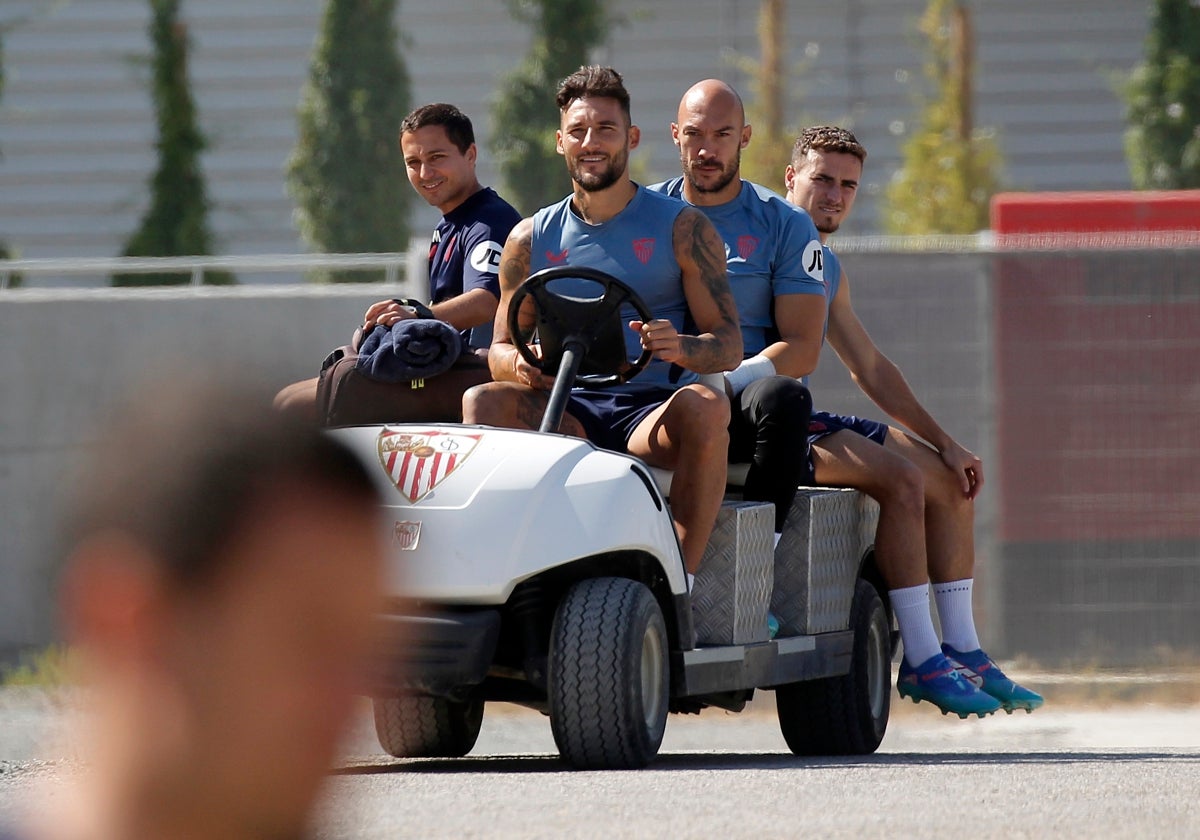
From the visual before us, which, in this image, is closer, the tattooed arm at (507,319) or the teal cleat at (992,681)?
the tattooed arm at (507,319)

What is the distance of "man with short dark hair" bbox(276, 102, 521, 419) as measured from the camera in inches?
255

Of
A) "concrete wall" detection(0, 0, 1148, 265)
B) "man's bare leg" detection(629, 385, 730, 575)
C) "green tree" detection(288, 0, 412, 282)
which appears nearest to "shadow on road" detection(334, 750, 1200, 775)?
"man's bare leg" detection(629, 385, 730, 575)

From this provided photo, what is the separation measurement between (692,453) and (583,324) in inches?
17.0

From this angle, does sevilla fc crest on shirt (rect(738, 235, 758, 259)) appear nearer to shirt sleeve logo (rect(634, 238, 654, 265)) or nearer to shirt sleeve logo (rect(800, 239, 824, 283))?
shirt sleeve logo (rect(800, 239, 824, 283))

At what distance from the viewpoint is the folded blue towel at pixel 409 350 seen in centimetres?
579

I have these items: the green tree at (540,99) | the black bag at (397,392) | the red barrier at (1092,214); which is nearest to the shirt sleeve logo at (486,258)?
the black bag at (397,392)

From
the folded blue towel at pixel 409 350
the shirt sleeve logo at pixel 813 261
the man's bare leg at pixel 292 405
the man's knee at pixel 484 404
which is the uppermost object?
the man's bare leg at pixel 292 405

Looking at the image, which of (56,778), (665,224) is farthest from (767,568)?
(56,778)

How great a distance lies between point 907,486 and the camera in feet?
22.3

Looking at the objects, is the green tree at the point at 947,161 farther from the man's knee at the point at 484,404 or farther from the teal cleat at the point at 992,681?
the man's knee at the point at 484,404

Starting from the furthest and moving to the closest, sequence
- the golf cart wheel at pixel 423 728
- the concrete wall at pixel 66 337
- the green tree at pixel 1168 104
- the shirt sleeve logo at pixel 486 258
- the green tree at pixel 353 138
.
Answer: the green tree at pixel 353 138 → the green tree at pixel 1168 104 → the concrete wall at pixel 66 337 → the shirt sleeve logo at pixel 486 258 → the golf cart wheel at pixel 423 728

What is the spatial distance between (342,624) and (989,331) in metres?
9.82

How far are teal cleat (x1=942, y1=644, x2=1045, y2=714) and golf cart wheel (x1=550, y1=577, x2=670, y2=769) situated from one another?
1738 millimetres

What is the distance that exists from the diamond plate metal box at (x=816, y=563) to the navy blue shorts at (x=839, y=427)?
17 centimetres
